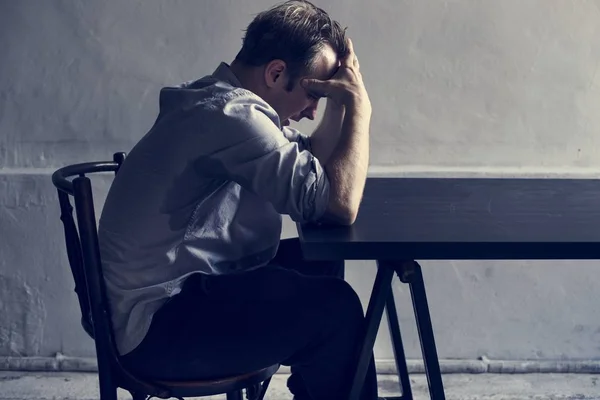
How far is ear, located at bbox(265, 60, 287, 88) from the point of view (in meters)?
1.74

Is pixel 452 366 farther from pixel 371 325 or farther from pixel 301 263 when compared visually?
pixel 371 325

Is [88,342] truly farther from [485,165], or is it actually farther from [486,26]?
[486,26]

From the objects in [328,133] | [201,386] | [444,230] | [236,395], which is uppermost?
[328,133]

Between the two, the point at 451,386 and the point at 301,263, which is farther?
the point at 451,386

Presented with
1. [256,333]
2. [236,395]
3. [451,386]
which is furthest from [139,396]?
[451,386]

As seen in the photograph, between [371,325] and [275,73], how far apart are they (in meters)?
0.59

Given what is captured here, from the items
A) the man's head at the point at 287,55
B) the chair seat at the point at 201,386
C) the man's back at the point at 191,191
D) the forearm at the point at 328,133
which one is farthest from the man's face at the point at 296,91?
the chair seat at the point at 201,386

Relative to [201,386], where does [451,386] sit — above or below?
below

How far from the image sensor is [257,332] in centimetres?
156

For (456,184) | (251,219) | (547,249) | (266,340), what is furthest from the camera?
(456,184)

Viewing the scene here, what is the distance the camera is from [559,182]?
6.93 feet

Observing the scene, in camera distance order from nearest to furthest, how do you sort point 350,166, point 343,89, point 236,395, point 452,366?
point 350,166
point 343,89
point 236,395
point 452,366

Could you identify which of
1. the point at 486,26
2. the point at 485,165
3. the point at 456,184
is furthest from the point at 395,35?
the point at 456,184

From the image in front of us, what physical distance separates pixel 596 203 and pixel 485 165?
989 millimetres
